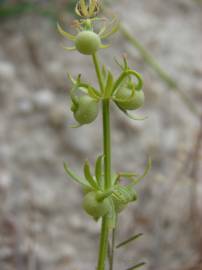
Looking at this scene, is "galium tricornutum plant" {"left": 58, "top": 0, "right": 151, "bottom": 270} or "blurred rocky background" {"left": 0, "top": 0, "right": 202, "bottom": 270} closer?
"galium tricornutum plant" {"left": 58, "top": 0, "right": 151, "bottom": 270}

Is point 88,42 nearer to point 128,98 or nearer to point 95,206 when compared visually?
point 128,98

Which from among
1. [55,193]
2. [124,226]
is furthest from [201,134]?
[55,193]

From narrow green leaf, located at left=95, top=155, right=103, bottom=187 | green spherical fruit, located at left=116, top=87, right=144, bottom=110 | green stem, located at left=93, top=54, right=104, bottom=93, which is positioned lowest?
narrow green leaf, located at left=95, top=155, right=103, bottom=187

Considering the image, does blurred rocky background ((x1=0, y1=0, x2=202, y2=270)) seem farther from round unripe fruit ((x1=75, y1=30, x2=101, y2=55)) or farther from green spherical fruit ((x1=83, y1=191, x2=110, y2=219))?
round unripe fruit ((x1=75, y1=30, x2=101, y2=55))

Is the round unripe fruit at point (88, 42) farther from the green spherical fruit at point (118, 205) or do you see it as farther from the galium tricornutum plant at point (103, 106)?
the green spherical fruit at point (118, 205)

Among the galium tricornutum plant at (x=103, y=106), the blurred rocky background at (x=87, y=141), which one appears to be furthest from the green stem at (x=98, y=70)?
the blurred rocky background at (x=87, y=141)

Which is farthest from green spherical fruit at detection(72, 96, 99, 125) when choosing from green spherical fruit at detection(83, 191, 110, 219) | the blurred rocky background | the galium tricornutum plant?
the blurred rocky background

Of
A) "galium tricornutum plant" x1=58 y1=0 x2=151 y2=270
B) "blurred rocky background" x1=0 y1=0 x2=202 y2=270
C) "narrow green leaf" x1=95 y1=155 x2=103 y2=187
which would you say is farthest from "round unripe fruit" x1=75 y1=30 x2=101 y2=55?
"blurred rocky background" x1=0 y1=0 x2=202 y2=270

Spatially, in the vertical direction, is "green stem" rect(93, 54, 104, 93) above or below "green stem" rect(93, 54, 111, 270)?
above
